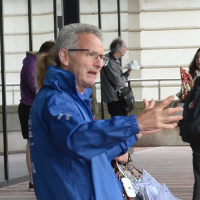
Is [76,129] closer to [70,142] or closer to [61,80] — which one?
[70,142]

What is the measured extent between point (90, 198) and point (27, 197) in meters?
4.45

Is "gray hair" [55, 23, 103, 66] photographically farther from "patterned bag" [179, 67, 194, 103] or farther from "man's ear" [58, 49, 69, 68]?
"patterned bag" [179, 67, 194, 103]

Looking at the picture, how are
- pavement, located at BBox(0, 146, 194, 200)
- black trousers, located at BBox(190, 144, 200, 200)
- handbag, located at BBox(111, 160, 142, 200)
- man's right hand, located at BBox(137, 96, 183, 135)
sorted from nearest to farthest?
man's right hand, located at BBox(137, 96, 183, 135) < handbag, located at BBox(111, 160, 142, 200) < black trousers, located at BBox(190, 144, 200, 200) < pavement, located at BBox(0, 146, 194, 200)

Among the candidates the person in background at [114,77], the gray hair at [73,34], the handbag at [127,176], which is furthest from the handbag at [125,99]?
the gray hair at [73,34]

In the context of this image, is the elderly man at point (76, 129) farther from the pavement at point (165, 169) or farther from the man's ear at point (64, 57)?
the pavement at point (165, 169)

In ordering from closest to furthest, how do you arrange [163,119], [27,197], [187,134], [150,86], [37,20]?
1. [163,119]
2. [187,134]
3. [27,197]
4. [37,20]
5. [150,86]

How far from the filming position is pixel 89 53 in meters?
2.44

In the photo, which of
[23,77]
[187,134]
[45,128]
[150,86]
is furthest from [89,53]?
[150,86]

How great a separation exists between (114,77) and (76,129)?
7.28 m

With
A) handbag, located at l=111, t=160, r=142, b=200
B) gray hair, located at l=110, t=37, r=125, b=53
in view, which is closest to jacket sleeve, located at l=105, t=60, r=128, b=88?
gray hair, located at l=110, t=37, r=125, b=53

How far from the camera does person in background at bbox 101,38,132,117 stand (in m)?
9.24

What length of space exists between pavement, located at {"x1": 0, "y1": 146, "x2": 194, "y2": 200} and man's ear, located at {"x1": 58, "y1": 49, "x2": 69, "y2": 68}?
4.08m

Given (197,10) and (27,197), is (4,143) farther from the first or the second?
(197,10)

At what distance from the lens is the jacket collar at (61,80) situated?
89.2 inches
